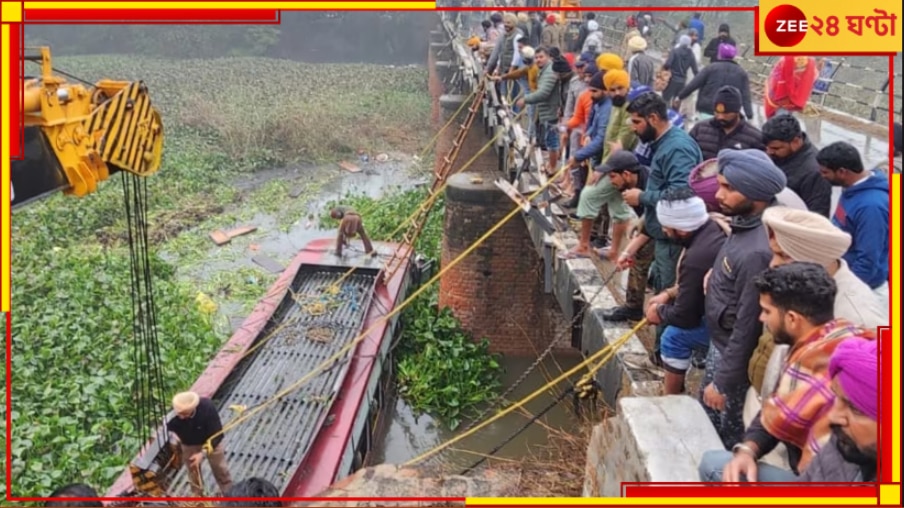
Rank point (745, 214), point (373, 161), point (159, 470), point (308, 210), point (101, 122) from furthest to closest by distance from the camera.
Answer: point (373, 161) < point (308, 210) < point (159, 470) < point (101, 122) < point (745, 214)

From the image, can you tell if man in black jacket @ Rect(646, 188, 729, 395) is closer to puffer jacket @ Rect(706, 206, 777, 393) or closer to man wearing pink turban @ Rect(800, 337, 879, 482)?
puffer jacket @ Rect(706, 206, 777, 393)

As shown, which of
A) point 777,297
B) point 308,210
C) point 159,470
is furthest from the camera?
point 308,210

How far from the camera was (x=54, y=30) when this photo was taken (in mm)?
41156

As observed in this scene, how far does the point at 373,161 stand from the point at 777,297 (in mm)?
20870

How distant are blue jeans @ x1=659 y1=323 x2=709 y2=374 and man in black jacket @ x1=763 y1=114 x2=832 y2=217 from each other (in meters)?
1.28

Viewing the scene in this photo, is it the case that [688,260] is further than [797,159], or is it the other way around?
[797,159]

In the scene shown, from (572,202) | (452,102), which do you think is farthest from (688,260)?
(452,102)

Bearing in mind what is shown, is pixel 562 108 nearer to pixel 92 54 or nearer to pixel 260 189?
pixel 260 189

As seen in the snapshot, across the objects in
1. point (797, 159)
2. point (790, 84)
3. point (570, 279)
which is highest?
point (790, 84)

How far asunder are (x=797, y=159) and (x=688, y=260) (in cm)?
144

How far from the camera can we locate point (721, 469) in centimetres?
275

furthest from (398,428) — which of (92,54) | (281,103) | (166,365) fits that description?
(92,54)

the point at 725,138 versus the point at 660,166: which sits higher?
the point at 725,138

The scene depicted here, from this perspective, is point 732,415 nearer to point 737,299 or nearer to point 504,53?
point 737,299
